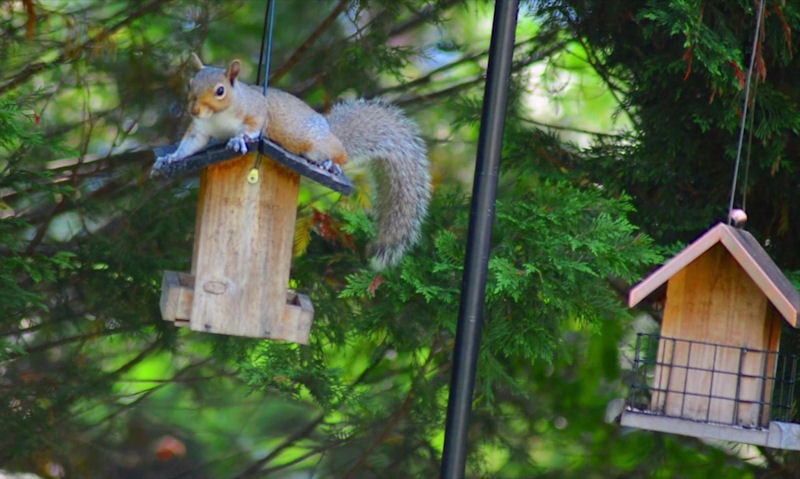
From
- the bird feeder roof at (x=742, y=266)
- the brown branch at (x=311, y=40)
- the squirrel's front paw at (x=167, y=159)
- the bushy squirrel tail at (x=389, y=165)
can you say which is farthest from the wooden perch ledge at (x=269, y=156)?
the brown branch at (x=311, y=40)

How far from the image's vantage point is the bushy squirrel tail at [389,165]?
6.45 feet

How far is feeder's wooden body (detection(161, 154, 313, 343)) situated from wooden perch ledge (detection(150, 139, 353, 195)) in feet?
0.18

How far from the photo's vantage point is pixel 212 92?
1.64 meters

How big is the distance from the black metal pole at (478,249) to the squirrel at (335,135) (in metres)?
0.36

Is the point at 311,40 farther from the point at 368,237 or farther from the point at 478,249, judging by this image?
the point at 478,249

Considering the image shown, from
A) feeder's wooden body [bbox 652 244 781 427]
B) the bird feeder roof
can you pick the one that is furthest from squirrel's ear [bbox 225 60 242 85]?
feeder's wooden body [bbox 652 244 781 427]

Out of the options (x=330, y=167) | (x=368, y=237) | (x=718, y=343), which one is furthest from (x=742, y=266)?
(x=368, y=237)

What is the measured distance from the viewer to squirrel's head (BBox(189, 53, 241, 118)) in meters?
1.64

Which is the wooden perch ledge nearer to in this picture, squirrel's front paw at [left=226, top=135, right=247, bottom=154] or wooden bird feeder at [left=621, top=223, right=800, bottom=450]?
squirrel's front paw at [left=226, top=135, right=247, bottom=154]

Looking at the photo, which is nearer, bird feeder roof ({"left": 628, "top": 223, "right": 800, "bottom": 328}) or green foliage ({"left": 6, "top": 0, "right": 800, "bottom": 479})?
bird feeder roof ({"left": 628, "top": 223, "right": 800, "bottom": 328})

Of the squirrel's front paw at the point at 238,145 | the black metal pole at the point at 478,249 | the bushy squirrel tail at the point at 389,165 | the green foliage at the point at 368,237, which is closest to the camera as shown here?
the black metal pole at the point at 478,249

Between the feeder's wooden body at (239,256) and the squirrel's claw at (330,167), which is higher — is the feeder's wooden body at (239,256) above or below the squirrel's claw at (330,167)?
below

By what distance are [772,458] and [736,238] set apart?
1.67 metres

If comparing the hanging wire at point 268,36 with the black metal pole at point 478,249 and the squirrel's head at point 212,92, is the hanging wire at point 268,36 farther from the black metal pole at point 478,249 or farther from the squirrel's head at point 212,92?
the black metal pole at point 478,249
